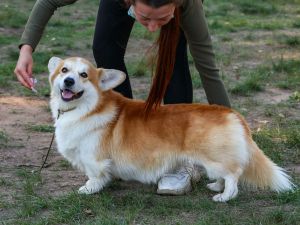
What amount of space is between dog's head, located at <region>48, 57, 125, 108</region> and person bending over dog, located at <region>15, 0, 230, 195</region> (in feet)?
0.63

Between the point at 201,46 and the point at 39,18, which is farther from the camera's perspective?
the point at 201,46

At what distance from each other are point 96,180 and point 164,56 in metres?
0.85

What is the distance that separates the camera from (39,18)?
320 centimetres

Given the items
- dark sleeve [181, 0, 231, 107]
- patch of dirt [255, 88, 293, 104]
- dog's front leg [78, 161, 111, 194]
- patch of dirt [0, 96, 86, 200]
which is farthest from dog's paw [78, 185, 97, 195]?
patch of dirt [255, 88, 293, 104]

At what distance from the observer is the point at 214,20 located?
9500 mm

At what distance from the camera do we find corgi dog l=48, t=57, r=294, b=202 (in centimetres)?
324

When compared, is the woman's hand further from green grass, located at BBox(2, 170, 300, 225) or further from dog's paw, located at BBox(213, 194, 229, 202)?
dog's paw, located at BBox(213, 194, 229, 202)

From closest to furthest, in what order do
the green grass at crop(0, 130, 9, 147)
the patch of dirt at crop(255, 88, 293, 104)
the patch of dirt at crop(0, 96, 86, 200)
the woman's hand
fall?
the woman's hand
the patch of dirt at crop(0, 96, 86, 200)
the green grass at crop(0, 130, 9, 147)
the patch of dirt at crop(255, 88, 293, 104)

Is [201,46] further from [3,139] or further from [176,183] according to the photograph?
[3,139]

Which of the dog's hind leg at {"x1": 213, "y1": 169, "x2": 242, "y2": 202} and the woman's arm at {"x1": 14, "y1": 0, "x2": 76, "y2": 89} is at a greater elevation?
the woman's arm at {"x1": 14, "y1": 0, "x2": 76, "y2": 89}

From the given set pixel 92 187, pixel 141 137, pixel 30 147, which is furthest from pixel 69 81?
pixel 30 147

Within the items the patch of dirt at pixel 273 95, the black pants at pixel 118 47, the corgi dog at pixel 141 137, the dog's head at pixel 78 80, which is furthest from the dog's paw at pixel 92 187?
the patch of dirt at pixel 273 95

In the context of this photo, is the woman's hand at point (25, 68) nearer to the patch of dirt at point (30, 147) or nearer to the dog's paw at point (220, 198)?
the patch of dirt at point (30, 147)

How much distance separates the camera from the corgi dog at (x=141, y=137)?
324 cm
